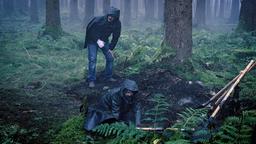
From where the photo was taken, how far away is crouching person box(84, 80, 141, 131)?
6.57m

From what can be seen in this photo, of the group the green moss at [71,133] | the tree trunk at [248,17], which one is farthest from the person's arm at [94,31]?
the tree trunk at [248,17]

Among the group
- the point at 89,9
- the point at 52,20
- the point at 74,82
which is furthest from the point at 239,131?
the point at 89,9

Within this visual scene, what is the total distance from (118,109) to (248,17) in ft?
39.8

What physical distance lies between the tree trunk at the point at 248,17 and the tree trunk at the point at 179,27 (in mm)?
Answer: 7149

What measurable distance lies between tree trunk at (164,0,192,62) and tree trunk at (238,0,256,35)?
281 inches

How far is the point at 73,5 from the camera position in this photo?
3419 cm

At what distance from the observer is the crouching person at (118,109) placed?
657 cm

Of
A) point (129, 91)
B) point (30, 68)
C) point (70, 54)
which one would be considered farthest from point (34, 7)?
point (129, 91)

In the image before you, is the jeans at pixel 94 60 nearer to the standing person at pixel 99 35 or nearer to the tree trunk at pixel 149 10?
the standing person at pixel 99 35

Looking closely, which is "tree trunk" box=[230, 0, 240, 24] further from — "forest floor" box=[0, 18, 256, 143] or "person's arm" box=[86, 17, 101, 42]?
"person's arm" box=[86, 17, 101, 42]

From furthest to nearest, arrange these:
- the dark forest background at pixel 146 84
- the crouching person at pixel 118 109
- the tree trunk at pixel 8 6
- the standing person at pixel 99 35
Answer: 1. the tree trunk at pixel 8 6
2. the standing person at pixel 99 35
3. the crouching person at pixel 118 109
4. the dark forest background at pixel 146 84

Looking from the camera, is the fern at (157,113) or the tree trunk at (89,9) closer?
the fern at (157,113)

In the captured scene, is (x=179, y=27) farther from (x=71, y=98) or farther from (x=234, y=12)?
(x=234, y=12)

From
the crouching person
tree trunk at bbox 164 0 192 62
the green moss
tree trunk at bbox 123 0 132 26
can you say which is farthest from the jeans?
tree trunk at bbox 123 0 132 26
